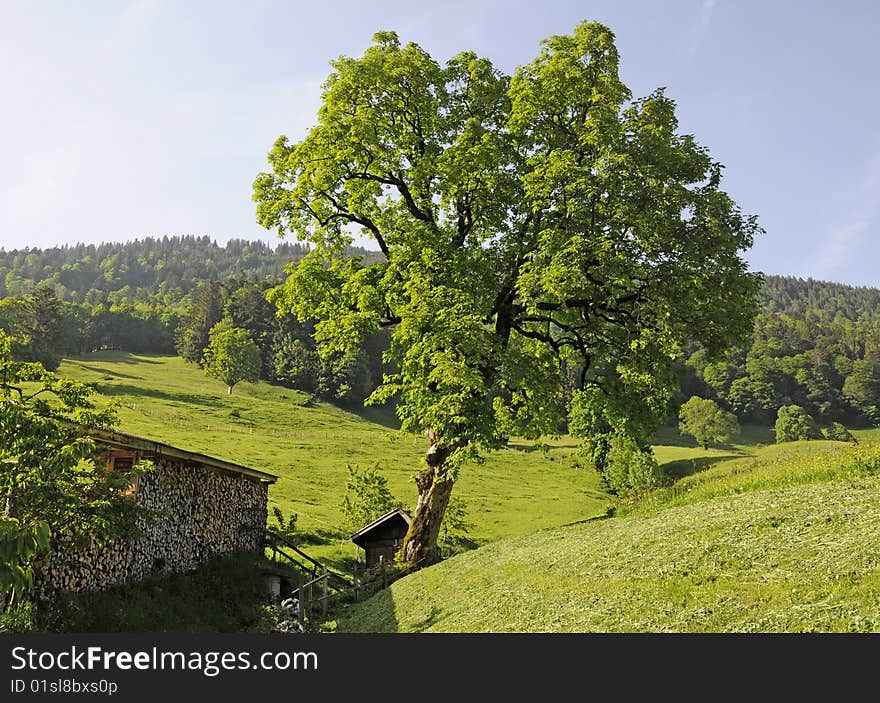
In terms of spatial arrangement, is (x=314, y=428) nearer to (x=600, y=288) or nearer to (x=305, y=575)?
(x=305, y=575)

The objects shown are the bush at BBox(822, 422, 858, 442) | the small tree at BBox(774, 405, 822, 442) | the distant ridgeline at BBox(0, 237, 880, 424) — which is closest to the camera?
the distant ridgeline at BBox(0, 237, 880, 424)

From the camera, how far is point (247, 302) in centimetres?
13488

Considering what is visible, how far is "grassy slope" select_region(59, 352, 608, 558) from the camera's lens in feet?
178

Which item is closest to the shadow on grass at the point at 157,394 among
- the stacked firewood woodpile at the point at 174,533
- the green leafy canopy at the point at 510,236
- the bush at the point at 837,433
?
the stacked firewood woodpile at the point at 174,533

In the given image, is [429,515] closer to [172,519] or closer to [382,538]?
[172,519]

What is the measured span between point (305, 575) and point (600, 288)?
19.7 metres

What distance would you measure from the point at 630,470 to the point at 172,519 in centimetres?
4785

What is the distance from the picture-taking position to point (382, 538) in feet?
113

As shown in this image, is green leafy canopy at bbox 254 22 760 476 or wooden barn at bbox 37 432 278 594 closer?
wooden barn at bbox 37 432 278 594

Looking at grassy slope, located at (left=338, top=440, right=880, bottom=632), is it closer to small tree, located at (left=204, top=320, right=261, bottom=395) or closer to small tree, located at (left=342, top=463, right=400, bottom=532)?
small tree, located at (left=342, top=463, right=400, bottom=532)

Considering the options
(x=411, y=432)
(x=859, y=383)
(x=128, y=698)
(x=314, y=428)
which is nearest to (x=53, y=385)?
(x=128, y=698)

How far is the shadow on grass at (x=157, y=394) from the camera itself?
8556cm

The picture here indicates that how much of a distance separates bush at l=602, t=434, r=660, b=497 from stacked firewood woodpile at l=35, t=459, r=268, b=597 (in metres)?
39.0

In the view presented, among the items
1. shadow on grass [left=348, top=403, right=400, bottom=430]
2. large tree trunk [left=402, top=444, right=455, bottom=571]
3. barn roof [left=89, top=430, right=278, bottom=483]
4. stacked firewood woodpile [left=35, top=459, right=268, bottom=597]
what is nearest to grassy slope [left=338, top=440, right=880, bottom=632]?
large tree trunk [left=402, top=444, right=455, bottom=571]
